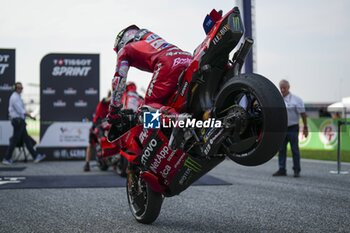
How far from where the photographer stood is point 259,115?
404cm

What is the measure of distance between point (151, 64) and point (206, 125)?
1091 millimetres

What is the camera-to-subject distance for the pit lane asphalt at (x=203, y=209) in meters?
5.42

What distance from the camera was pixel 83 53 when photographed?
17438 millimetres

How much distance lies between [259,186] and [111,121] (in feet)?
15.2

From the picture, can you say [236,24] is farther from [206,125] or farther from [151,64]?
[151,64]

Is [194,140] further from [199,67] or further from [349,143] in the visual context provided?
[349,143]

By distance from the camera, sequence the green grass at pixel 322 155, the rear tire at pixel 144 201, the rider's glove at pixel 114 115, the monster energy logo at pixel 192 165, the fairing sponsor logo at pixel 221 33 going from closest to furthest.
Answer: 1. the fairing sponsor logo at pixel 221 33
2. the monster energy logo at pixel 192 165
3. the rider's glove at pixel 114 115
4. the rear tire at pixel 144 201
5. the green grass at pixel 322 155

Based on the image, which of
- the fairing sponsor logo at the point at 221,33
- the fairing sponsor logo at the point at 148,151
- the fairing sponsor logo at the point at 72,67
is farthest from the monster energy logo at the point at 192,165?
the fairing sponsor logo at the point at 72,67

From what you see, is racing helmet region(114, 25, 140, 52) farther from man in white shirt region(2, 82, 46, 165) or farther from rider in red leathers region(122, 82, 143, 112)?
man in white shirt region(2, 82, 46, 165)

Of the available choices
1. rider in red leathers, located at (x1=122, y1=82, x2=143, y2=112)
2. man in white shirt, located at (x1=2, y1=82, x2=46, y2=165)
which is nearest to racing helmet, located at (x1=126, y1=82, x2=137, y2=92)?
rider in red leathers, located at (x1=122, y1=82, x2=143, y2=112)

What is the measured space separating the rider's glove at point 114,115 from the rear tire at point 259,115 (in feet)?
4.52

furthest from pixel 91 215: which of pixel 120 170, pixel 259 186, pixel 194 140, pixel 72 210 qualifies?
pixel 120 170

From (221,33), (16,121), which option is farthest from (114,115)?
(16,121)

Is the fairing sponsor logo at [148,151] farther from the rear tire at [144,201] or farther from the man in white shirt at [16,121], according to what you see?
the man in white shirt at [16,121]
